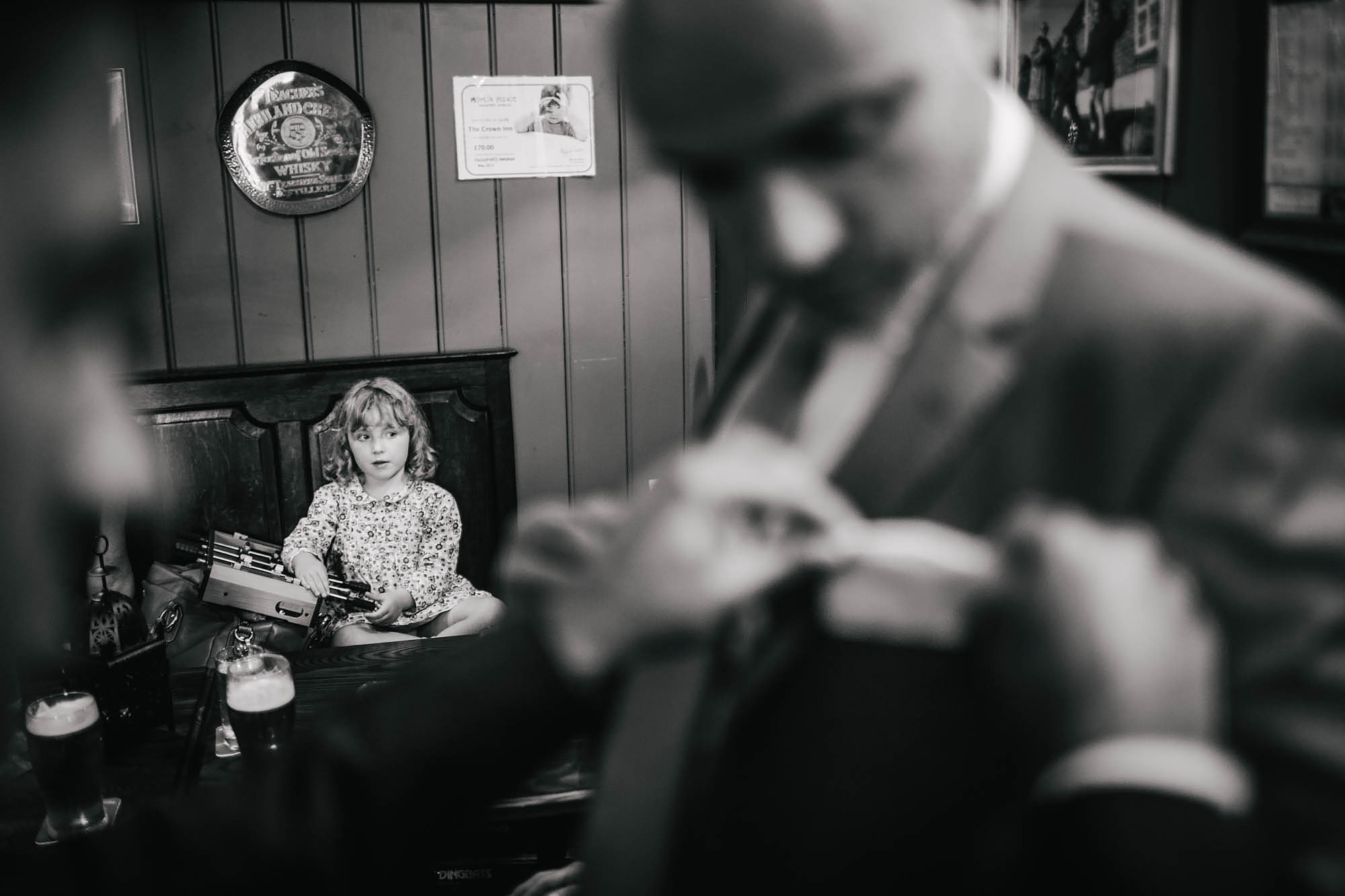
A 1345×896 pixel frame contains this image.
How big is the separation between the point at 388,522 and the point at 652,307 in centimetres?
110

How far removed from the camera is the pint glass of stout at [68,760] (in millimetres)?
1302

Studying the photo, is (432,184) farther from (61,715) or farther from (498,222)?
(61,715)

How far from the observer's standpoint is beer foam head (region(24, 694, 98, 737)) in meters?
1.31

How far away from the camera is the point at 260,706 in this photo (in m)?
1.42

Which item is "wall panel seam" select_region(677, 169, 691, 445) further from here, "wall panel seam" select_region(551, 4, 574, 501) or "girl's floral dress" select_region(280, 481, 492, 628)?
"girl's floral dress" select_region(280, 481, 492, 628)

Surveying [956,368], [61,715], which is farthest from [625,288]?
[956,368]

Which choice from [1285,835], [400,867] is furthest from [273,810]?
[1285,835]

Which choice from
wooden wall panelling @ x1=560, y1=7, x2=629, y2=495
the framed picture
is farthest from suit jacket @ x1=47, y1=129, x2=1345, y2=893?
wooden wall panelling @ x1=560, y1=7, x2=629, y2=495

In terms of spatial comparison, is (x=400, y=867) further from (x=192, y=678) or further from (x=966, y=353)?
(x=192, y=678)

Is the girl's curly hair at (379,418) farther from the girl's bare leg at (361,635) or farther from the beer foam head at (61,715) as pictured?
the beer foam head at (61,715)

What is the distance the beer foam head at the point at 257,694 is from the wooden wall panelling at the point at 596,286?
162 centimetres

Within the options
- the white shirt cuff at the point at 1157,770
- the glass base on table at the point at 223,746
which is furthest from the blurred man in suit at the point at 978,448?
the glass base on table at the point at 223,746

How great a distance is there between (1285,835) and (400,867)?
0.46 metres

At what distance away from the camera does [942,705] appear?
39cm
